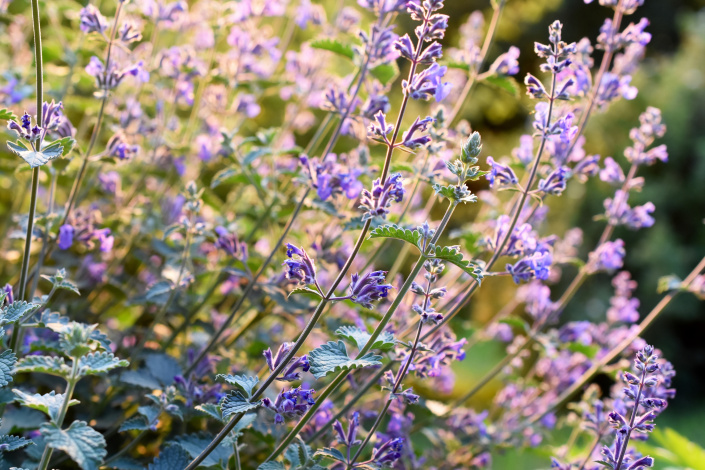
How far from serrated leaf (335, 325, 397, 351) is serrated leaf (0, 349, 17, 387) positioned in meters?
0.86

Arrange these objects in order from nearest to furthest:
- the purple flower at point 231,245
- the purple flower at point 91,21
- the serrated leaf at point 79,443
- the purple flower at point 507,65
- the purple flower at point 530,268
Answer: the serrated leaf at point 79,443 < the purple flower at point 530,268 < the purple flower at point 91,21 < the purple flower at point 231,245 < the purple flower at point 507,65

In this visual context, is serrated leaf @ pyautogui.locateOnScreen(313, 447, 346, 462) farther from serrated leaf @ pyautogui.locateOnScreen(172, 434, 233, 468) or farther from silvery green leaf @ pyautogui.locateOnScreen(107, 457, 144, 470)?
silvery green leaf @ pyautogui.locateOnScreen(107, 457, 144, 470)

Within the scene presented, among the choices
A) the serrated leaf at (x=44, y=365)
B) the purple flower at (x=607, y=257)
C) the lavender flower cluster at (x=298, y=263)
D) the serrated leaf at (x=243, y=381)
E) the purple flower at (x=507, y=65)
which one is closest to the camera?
the serrated leaf at (x=44, y=365)

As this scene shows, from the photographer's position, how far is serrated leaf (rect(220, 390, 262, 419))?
1.55 meters

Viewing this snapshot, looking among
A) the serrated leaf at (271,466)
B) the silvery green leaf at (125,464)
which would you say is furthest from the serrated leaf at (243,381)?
the silvery green leaf at (125,464)

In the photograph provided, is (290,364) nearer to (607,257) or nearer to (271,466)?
(271,466)

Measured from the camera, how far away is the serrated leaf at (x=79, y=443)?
1386mm

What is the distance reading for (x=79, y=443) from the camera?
4.76ft

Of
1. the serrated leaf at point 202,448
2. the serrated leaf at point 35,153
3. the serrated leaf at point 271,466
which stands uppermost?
the serrated leaf at point 35,153

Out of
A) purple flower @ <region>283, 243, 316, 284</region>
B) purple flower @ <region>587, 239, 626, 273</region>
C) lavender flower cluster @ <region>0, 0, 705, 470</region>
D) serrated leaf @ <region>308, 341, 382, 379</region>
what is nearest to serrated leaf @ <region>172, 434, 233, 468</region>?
lavender flower cluster @ <region>0, 0, 705, 470</region>

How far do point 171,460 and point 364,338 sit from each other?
0.72m

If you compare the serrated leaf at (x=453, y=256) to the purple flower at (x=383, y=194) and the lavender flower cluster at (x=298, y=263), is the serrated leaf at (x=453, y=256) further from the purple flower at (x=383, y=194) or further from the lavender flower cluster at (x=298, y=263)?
the purple flower at (x=383, y=194)

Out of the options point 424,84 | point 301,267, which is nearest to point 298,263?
point 301,267

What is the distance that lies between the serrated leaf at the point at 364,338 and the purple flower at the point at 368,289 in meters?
0.10
